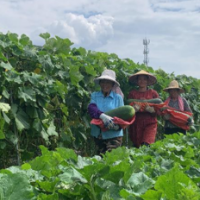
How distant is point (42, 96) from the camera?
4254 mm

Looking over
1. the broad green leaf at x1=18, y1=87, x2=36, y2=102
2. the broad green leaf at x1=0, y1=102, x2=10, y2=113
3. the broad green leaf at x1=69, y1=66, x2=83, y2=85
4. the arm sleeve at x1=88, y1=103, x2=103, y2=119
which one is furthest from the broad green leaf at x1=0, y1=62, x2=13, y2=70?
the arm sleeve at x1=88, y1=103, x2=103, y2=119

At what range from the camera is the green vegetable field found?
1.28 m

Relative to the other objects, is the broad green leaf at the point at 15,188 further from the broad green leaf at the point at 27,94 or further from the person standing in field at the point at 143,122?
the person standing in field at the point at 143,122

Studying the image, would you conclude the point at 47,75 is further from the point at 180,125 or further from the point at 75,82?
the point at 180,125

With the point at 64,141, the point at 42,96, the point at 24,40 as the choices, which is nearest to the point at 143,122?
the point at 64,141

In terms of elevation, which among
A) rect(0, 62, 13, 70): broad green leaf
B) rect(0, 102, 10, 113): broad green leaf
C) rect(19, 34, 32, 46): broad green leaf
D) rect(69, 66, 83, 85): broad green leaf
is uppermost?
rect(19, 34, 32, 46): broad green leaf

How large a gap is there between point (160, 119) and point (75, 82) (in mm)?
3131

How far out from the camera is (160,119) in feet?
24.8

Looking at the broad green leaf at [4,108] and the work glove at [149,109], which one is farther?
the work glove at [149,109]

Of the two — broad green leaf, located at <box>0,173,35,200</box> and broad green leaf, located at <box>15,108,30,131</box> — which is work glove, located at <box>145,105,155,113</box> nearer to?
broad green leaf, located at <box>15,108,30,131</box>

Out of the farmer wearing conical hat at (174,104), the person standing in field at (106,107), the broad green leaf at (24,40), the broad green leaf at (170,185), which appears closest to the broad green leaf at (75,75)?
the person standing in field at (106,107)

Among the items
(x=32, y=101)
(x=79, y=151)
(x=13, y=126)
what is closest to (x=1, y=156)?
(x=13, y=126)

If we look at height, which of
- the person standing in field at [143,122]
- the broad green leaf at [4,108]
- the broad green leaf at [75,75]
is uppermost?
the broad green leaf at [75,75]

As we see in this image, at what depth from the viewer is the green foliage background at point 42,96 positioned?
400 centimetres
